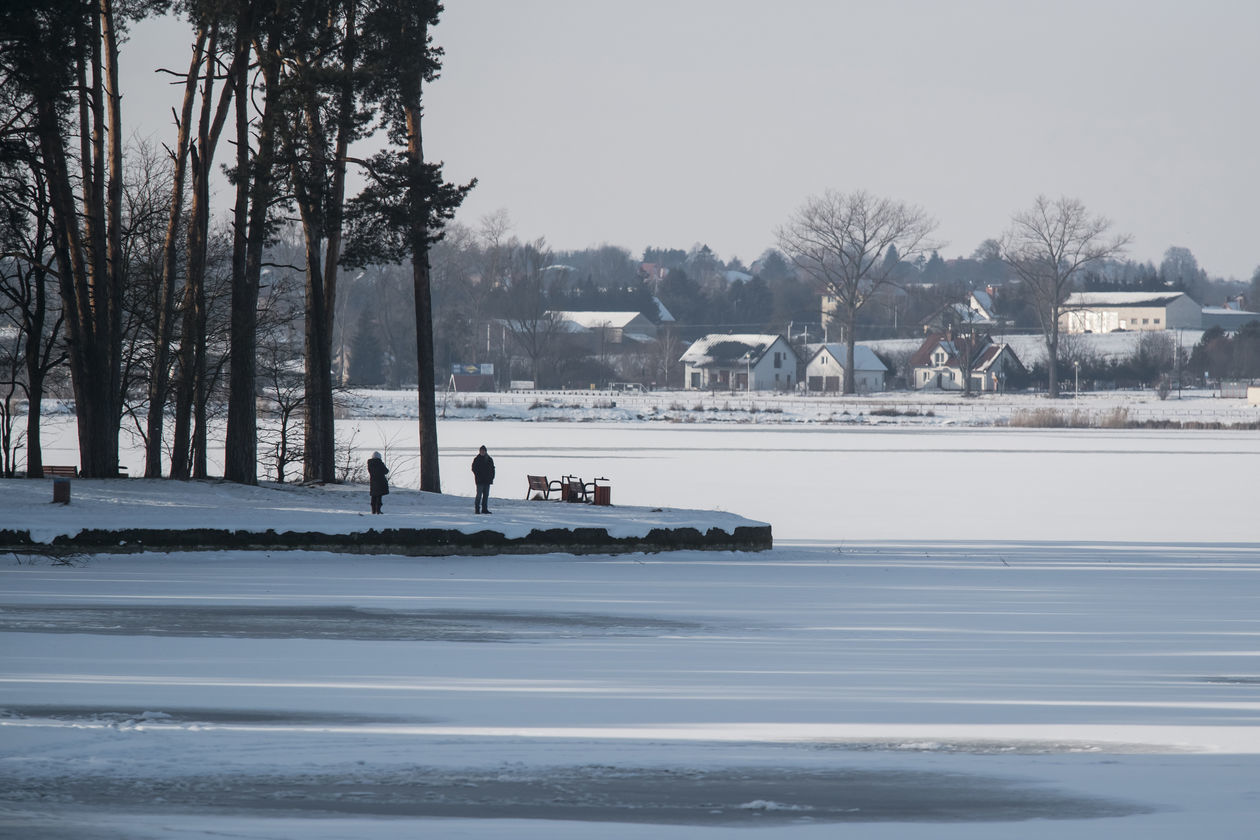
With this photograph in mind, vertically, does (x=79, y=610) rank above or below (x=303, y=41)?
below

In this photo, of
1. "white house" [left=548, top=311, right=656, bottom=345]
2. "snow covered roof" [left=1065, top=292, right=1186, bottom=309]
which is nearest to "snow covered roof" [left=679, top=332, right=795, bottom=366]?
"white house" [left=548, top=311, right=656, bottom=345]

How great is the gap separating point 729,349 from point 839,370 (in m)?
14.6

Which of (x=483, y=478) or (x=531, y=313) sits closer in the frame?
(x=483, y=478)

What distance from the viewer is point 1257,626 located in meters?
14.5

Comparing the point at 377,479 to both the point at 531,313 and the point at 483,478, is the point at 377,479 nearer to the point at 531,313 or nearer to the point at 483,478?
the point at 483,478

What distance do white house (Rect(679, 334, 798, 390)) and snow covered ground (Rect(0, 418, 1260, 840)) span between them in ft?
389

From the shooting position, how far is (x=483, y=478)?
23.5 metres

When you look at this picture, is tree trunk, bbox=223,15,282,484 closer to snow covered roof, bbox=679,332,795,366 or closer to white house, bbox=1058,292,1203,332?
snow covered roof, bbox=679,332,795,366

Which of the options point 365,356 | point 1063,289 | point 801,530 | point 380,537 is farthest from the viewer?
point 1063,289

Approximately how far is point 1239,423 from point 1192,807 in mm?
74445

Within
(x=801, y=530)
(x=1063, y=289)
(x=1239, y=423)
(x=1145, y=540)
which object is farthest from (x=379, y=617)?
(x=1063, y=289)

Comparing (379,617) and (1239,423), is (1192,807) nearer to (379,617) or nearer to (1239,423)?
(379,617)

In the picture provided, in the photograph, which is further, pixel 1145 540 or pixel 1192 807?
pixel 1145 540

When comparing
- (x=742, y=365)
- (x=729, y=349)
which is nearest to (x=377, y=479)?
(x=742, y=365)
